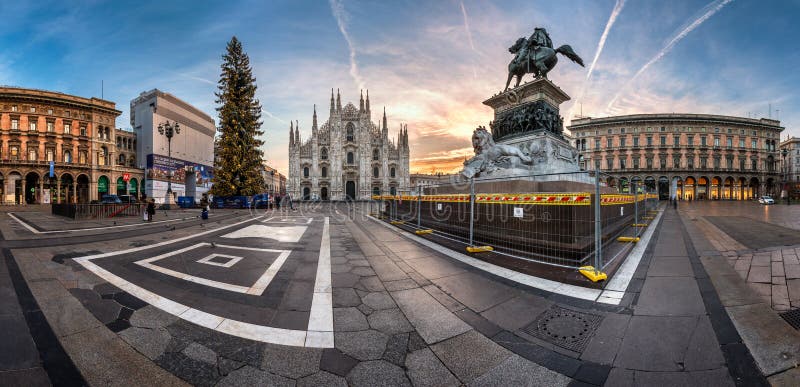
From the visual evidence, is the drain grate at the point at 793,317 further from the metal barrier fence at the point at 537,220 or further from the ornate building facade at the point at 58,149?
the ornate building facade at the point at 58,149

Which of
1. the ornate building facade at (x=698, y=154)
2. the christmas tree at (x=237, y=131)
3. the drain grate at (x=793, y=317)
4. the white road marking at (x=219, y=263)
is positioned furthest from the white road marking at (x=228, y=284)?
the ornate building facade at (x=698, y=154)

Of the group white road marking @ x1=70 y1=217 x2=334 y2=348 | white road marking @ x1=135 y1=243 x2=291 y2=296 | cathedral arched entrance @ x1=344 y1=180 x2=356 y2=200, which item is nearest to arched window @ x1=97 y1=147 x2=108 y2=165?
cathedral arched entrance @ x1=344 y1=180 x2=356 y2=200

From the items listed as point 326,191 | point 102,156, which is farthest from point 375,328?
point 102,156

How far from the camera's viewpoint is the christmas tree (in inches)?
966

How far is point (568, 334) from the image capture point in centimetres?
280

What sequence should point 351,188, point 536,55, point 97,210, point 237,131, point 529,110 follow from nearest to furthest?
point 529,110 < point 536,55 < point 97,210 < point 237,131 < point 351,188

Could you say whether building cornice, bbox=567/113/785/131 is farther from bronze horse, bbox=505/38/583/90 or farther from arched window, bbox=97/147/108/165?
arched window, bbox=97/147/108/165

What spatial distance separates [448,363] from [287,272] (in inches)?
138

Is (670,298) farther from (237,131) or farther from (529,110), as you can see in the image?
(237,131)

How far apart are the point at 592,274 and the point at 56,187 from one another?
6850cm

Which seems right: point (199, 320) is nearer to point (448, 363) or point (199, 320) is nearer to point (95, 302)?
point (95, 302)

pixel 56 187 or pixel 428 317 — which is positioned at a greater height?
pixel 56 187

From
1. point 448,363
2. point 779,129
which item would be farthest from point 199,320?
point 779,129

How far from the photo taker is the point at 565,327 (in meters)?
2.95
